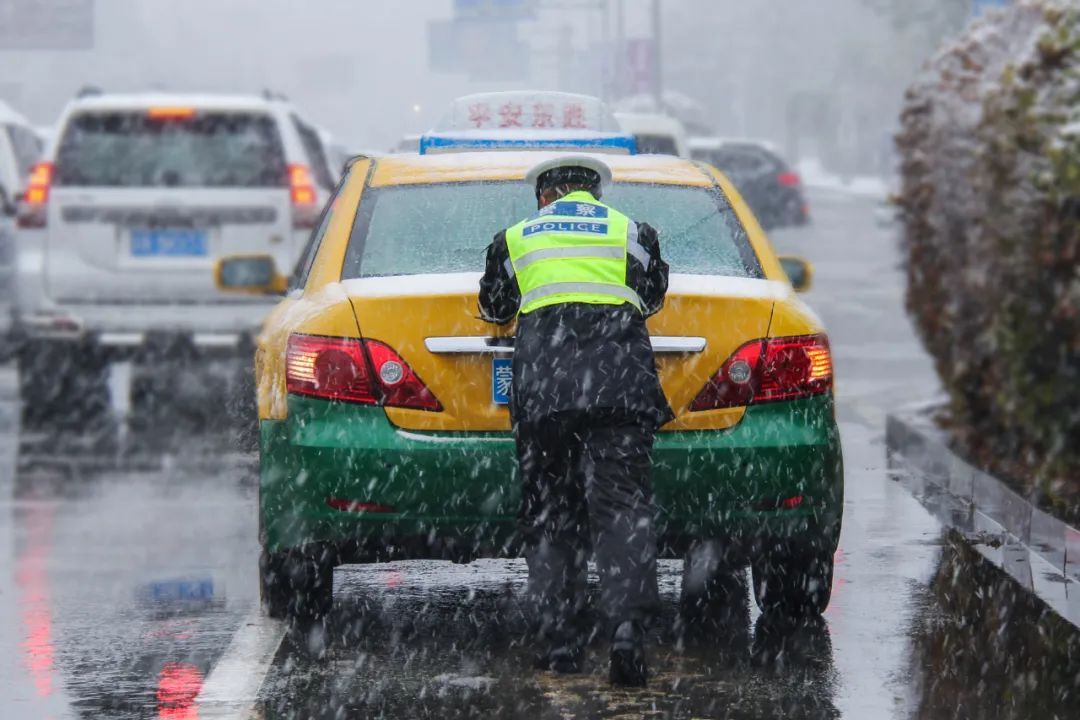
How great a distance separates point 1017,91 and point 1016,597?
257 centimetres

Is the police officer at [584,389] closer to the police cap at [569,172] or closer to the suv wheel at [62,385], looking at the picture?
the police cap at [569,172]

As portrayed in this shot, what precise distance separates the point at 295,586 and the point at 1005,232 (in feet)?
13.0

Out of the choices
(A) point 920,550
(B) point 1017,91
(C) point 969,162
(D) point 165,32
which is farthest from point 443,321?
(D) point 165,32

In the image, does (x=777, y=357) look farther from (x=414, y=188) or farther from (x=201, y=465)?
Result: (x=201, y=465)

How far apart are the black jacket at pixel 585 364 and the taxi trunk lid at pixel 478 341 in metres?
0.27

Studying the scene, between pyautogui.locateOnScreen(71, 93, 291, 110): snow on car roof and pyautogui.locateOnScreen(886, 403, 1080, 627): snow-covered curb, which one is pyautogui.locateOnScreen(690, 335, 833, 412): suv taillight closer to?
pyautogui.locateOnScreen(886, 403, 1080, 627): snow-covered curb

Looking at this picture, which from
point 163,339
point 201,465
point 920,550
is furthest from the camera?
point 163,339

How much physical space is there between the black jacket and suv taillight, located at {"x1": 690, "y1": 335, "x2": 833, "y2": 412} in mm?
328

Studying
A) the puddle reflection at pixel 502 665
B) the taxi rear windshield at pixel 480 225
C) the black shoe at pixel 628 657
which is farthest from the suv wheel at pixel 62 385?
the black shoe at pixel 628 657

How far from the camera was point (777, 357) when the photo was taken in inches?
265

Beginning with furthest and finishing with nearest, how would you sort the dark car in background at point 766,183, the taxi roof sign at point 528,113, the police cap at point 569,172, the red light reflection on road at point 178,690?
the dark car in background at point 766,183 < the taxi roof sign at point 528,113 < the police cap at point 569,172 < the red light reflection on road at point 178,690

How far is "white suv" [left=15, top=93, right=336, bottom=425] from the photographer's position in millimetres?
13172

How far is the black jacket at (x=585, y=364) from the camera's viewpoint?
20.6 feet

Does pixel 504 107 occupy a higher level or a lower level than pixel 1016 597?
higher
